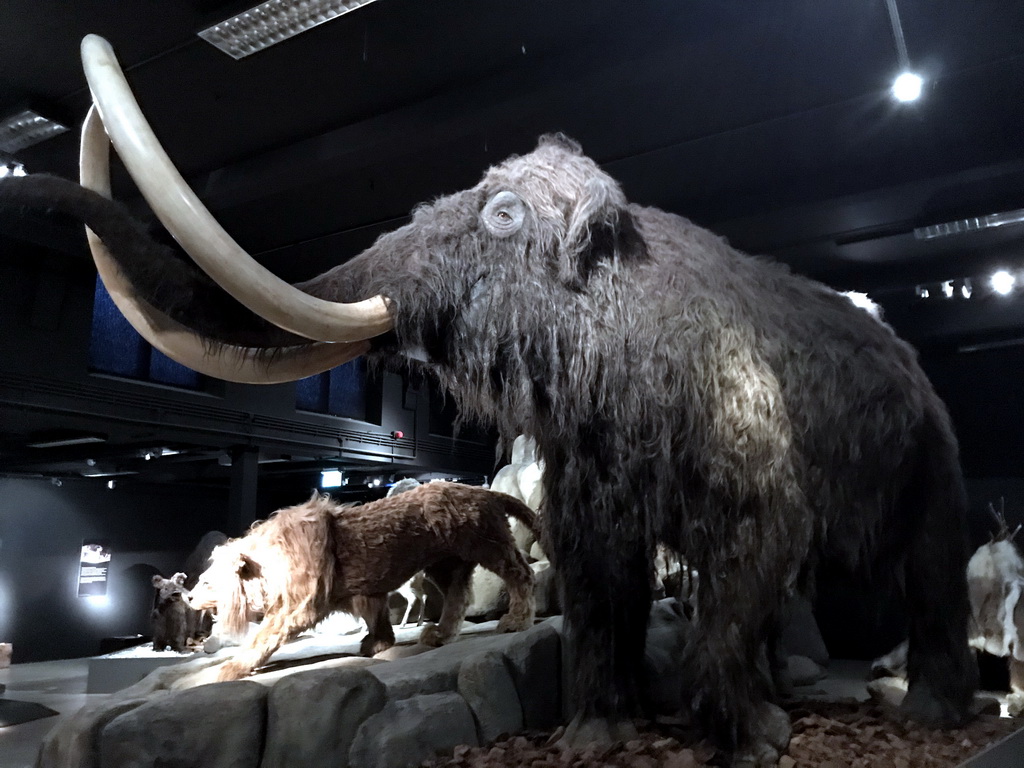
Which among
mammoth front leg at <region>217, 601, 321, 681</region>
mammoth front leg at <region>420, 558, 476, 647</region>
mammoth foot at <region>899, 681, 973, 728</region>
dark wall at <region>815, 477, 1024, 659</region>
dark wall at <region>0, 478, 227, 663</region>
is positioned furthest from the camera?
dark wall at <region>0, 478, 227, 663</region>

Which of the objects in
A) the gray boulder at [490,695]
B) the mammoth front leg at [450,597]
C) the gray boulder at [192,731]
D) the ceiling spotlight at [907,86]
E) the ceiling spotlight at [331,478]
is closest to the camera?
the gray boulder at [192,731]

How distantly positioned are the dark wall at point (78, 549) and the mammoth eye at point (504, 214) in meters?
2.57

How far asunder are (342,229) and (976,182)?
2.45 m

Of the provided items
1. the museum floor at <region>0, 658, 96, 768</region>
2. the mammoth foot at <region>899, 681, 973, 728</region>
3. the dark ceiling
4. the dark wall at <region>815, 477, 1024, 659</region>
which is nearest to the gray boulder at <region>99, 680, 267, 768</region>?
the museum floor at <region>0, 658, 96, 768</region>

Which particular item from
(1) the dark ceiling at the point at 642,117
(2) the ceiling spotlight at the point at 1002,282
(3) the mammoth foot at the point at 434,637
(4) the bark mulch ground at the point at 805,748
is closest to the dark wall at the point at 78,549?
(3) the mammoth foot at the point at 434,637

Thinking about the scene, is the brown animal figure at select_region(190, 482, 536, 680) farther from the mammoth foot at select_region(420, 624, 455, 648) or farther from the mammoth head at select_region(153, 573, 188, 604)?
the mammoth head at select_region(153, 573, 188, 604)

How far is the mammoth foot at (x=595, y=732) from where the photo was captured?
1.79 meters

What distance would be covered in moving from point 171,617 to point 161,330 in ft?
9.56

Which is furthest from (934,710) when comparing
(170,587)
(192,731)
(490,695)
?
(170,587)

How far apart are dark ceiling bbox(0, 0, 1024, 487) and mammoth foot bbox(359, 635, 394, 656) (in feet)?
4.41

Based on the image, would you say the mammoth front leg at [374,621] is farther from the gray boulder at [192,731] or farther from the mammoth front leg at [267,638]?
the gray boulder at [192,731]

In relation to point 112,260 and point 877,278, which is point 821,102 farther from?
point 112,260

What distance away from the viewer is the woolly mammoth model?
4.93ft

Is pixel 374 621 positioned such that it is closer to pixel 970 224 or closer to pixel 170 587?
pixel 170 587
